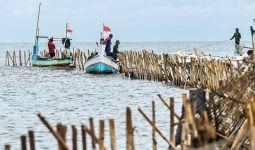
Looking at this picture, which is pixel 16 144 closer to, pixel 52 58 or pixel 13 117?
pixel 13 117

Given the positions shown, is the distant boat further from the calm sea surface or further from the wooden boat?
the wooden boat

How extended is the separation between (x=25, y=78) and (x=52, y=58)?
4456 millimetres

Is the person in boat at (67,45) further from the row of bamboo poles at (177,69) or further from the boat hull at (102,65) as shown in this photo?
the row of bamboo poles at (177,69)

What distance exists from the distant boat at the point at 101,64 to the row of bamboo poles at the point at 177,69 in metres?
1.17

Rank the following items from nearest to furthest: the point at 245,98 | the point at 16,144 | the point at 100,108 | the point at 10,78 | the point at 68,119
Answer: the point at 245,98 < the point at 16,144 < the point at 68,119 < the point at 100,108 < the point at 10,78

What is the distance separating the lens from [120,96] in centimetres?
2898

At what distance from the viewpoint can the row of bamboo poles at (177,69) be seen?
23625 mm

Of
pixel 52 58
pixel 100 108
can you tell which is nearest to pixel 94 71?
pixel 52 58

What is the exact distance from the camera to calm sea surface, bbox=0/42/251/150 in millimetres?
16953

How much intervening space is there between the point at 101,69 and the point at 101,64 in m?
0.72

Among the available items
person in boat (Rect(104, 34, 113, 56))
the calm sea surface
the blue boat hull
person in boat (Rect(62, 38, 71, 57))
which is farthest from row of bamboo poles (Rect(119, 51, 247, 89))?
person in boat (Rect(62, 38, 71, 57))

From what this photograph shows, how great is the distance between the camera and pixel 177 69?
94.9ft

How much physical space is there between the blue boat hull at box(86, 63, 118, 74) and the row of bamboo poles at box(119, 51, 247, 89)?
1412 millimetres

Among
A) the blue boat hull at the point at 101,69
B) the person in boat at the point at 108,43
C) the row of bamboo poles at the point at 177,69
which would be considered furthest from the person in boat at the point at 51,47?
the row of bamboo poles at the point at 177,69
